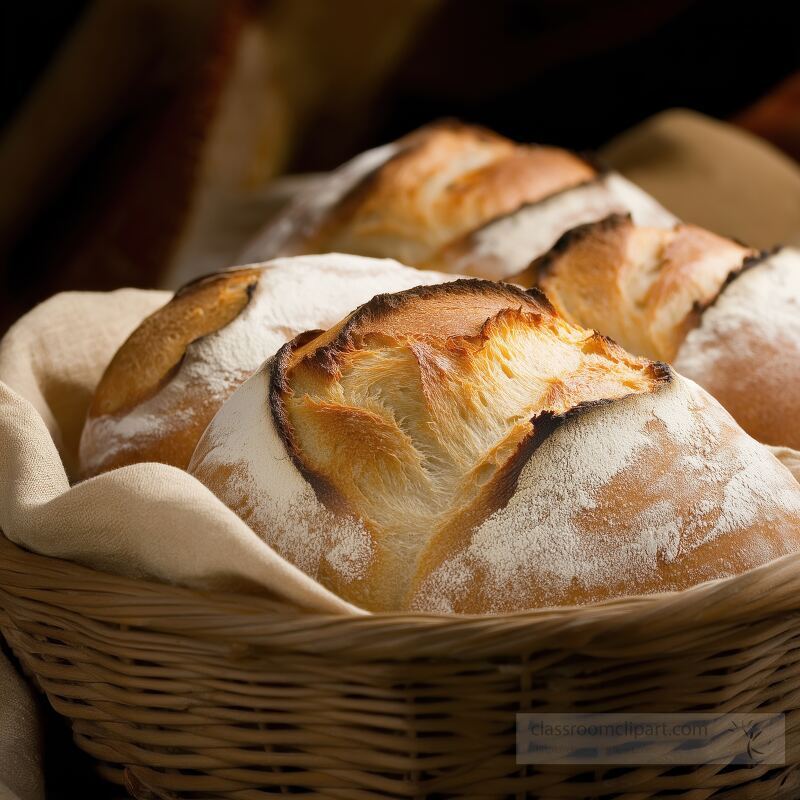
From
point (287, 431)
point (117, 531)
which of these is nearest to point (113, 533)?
point (117, 531)

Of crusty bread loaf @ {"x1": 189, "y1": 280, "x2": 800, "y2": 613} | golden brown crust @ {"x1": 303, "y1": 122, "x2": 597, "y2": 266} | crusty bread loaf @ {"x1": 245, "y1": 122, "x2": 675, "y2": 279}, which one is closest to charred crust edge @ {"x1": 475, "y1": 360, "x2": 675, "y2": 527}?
crusty bread loaf @ {"x1": 189, "y1": 280, "x2": 800, "y2": 613}

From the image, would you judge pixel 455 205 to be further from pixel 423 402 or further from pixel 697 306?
pixel 423 402

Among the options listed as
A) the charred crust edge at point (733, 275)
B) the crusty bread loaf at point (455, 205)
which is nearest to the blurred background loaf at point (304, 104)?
the crusty bread loaf at point (455, 205)

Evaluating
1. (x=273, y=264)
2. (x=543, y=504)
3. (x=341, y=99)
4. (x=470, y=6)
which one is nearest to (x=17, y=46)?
(x=341, y=99)

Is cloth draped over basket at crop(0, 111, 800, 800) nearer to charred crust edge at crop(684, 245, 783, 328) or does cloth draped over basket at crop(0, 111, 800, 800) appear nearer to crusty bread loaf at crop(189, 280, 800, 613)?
crusty bread loaf at crop(189, 280, 800, 613)

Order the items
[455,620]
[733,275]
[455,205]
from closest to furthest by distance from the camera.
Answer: [455,620]
[733,275]
[455,205]

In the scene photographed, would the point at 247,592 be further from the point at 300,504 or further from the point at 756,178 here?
the point at 756,178

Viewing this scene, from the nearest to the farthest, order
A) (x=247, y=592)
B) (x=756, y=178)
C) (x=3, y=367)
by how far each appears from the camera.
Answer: (x=247, y=592) < (x=3, y=367) < (x=756, y=178)

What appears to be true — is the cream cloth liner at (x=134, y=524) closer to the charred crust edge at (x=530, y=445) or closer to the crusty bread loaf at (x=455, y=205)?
the charred crust edge at (x=530, y=445)
